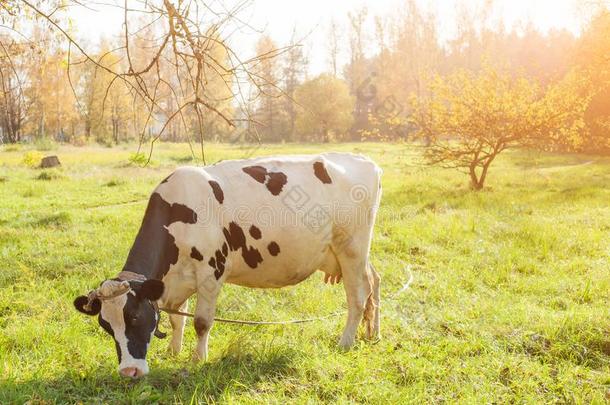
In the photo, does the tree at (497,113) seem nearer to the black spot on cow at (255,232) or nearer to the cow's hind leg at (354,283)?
the cow's hind leg at (354,283)

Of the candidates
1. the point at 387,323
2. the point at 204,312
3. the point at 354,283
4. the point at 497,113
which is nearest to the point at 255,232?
the point at 204,312

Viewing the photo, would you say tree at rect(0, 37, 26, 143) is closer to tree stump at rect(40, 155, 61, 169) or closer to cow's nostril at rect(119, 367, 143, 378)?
cow's nostril at rect(119, 367, 143, 378)

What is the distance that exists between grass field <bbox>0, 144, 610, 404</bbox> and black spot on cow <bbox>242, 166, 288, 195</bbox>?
4.97 feet

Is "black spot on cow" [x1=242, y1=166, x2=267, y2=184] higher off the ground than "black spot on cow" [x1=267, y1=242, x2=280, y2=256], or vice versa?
"black spot on cow" [x1=242, y1=166, x2=267, y2=184]

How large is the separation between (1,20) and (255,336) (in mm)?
4227

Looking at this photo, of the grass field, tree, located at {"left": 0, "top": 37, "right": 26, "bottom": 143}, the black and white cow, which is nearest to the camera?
the black and white cow

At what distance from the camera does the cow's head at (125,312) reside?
11.9 feet

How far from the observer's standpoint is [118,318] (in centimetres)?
366

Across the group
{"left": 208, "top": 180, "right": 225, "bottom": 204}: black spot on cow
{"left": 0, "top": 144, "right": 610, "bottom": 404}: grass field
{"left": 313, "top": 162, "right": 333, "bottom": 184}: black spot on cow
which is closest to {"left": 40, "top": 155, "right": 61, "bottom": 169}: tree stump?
{"left": 0, "top": 144, "right": 610, "bottom": 404}: grass field

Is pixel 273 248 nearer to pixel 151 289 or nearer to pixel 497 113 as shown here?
pixel 151 289

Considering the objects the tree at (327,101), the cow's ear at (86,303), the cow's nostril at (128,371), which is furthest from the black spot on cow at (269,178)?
the tree at (327,101)

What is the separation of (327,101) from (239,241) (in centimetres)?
4675

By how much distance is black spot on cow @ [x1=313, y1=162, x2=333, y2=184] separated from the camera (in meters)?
5.50

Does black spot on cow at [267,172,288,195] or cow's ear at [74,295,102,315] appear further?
black spot on cow at [267,172,288,195]
